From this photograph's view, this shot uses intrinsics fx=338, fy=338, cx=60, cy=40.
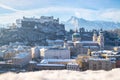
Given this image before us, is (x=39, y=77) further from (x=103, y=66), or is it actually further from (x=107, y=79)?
(x=103, y=66)

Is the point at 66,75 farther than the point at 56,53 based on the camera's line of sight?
No

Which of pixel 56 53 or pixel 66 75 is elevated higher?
pixel 66 75

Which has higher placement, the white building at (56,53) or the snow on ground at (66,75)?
the snow on ground at (66,75)

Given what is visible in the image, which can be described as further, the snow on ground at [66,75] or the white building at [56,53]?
the white building at [56,53]

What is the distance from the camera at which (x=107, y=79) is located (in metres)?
0.42

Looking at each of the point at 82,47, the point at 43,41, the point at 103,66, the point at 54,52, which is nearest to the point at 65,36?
the point at 43,41

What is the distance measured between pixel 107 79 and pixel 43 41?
24381 millimetres

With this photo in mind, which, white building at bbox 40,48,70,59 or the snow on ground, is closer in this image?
the snow on ground

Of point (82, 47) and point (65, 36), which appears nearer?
point (82, 47)

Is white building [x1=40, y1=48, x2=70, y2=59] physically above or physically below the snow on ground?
below

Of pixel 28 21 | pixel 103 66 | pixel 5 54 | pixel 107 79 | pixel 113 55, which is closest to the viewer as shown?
pixel 107 79

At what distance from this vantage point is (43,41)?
24.8 m

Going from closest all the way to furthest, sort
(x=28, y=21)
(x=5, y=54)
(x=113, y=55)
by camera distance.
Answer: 1. (x=113, y=55)
2. (x=5, y=54)
3. (x=28, y=21)

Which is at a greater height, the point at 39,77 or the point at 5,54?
the point at 39,77
